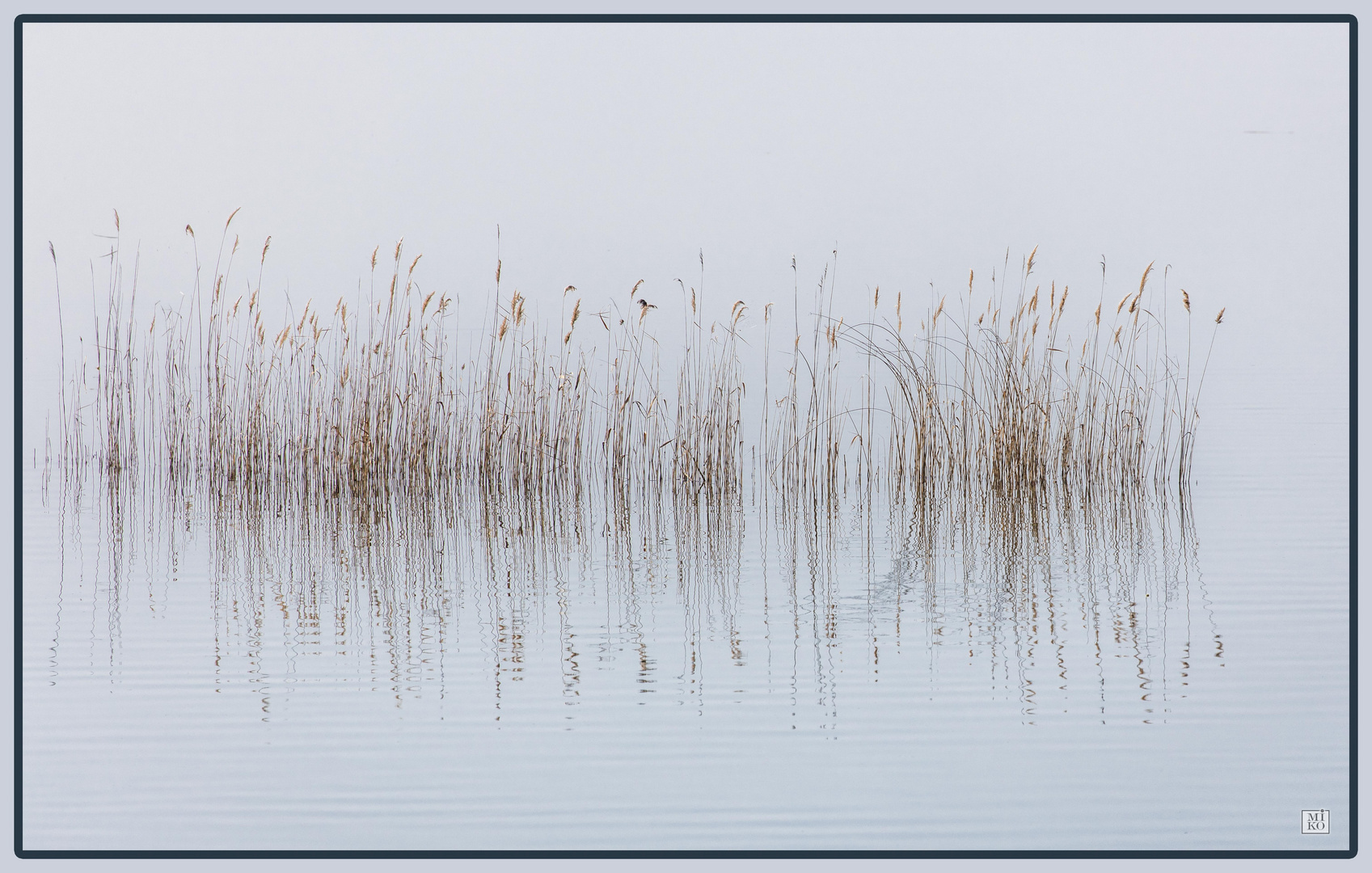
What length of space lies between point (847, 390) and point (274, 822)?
3.40m

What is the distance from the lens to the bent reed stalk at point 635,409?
477cm

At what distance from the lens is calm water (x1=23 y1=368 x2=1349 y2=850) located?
1.70 metres

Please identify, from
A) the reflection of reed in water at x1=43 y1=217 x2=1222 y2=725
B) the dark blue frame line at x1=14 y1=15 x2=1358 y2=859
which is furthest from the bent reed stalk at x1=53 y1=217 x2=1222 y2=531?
the dark blue frame line at x1=14 y1=15 x2=1358 y2=859

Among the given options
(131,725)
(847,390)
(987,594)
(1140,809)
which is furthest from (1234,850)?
(847,390)

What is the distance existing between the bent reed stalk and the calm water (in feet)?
4.07

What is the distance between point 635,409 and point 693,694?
9.61 feet

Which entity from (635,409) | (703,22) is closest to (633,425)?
(635,409)

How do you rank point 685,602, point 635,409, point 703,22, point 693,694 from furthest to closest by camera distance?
point 635,409
point 703,22
point 685,602
point 693,694

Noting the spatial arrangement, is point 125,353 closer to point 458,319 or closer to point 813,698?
point 458,319

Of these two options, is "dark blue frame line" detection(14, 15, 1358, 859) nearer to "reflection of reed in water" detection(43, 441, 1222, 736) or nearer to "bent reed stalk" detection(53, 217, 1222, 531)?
"reflection of reed in water" detection(43, 441, 1222, 736)

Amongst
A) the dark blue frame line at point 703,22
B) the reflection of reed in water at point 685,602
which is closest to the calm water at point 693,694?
the reflection of reed in water at point 685,602

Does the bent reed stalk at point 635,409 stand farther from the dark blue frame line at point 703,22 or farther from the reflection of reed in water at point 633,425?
the dark blue frame line at point 703,22

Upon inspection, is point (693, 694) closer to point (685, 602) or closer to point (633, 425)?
point (685, 602)

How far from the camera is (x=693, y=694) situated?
2.09 metres
